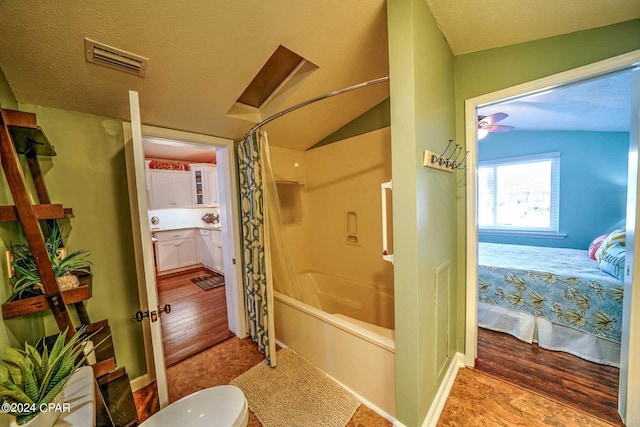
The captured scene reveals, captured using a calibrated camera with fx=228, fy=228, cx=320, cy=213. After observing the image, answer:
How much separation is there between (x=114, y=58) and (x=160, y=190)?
3.97m

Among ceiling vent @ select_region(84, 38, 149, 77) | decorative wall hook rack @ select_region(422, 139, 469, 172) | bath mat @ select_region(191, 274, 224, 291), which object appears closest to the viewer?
ceiling vent @ select_region(84, 38, 149, 77)

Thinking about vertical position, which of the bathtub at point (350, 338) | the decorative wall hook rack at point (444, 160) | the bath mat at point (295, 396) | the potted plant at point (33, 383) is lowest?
the bath mat at point (295, 396)

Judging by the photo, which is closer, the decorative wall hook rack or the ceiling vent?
the ceiling vent

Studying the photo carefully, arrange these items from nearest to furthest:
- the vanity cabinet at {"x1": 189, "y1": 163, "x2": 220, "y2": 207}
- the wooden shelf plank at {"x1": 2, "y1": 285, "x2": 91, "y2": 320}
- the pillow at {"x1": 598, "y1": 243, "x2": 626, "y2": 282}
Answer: the wooden shelf plank at {"x1": 2, "y1": 285, "x2": 91, "y2": 320}
the pillow at {"x1": 598, "y1": 243, "x2": 626, "y2": 282}
the vanity cabinet at {"x1": 189, "y1": 163, "x2": 220, "y2": 207}

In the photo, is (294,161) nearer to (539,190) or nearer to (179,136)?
(179,136)

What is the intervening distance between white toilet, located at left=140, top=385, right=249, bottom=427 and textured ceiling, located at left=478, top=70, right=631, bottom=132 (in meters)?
2.48

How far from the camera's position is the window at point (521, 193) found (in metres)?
3.59

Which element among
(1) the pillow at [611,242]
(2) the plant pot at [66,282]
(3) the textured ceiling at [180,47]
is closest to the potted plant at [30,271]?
(2) the plant pot at [66,282]

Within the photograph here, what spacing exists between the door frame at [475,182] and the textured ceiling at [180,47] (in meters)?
0.82

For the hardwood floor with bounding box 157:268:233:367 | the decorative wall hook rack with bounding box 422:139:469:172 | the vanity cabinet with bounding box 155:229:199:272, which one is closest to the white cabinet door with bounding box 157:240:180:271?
the vanity cabinet with bounding box 155:229:199:272

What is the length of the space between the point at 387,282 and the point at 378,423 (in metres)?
1.26

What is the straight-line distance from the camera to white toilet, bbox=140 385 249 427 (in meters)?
1.04

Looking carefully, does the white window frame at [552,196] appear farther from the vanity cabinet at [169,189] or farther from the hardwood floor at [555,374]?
the vanity cabinet at [169,189]

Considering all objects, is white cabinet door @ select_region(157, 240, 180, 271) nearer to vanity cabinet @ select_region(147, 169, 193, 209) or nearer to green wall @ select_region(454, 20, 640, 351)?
vanity cabinet @ select_region(147, 169, 193, 209)
